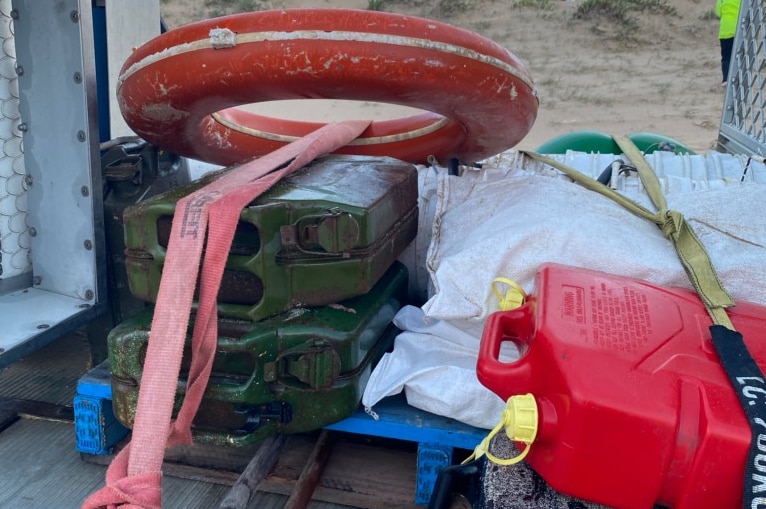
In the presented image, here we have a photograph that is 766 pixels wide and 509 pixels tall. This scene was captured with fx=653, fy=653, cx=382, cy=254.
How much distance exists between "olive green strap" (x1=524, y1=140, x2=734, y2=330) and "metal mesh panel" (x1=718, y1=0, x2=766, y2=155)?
3.31ft

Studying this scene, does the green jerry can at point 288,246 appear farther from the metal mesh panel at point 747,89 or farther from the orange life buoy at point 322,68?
the metal mesh panel at point 747,89

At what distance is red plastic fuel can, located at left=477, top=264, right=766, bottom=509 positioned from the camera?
76 cm

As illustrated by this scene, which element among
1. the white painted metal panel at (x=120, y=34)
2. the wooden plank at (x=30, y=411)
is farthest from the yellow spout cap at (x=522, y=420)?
the white painted metal panel at (x=120, y=34)

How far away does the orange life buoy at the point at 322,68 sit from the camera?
133 cm

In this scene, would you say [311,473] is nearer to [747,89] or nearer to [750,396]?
[750,396]

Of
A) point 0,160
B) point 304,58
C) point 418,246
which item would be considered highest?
point 304,58

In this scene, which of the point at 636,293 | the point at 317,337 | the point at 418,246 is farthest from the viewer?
the point at 418,246

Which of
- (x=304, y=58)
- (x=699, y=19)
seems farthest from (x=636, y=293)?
(x=699, y=19)

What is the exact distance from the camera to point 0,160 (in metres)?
1.58

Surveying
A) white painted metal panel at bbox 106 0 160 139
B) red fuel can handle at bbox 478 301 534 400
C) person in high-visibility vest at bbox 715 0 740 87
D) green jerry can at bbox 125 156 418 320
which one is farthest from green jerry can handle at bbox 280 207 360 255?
person in high-visibility vest at bbox 715 0 740 87

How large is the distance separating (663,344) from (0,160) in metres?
1.52

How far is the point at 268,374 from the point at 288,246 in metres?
0.23

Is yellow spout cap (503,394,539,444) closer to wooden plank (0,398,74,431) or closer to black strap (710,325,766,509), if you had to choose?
black strap (710,325,766,509)

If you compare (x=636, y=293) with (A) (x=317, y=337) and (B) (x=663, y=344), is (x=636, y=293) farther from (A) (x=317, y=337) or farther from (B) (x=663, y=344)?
(A) (x=317, y=337)
